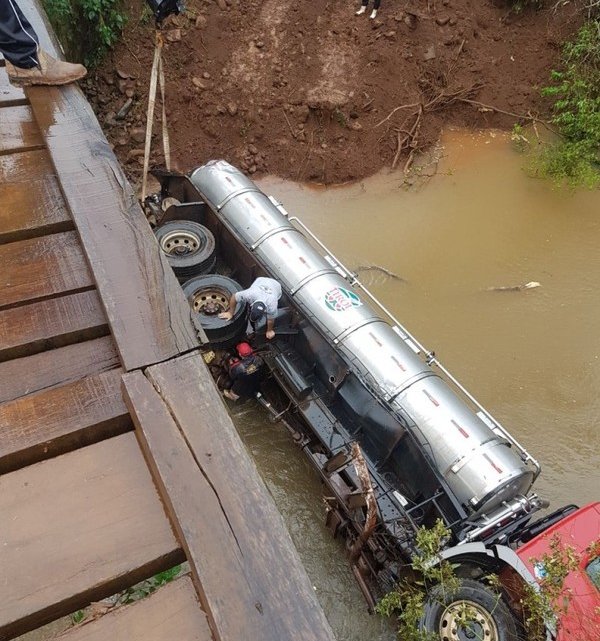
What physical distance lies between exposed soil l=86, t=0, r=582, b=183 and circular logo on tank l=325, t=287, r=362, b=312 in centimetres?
Answer: 620

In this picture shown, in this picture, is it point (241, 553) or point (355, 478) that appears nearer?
point (241, 553)

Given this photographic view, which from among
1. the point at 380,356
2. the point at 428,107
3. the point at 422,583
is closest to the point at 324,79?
the point at 428,107

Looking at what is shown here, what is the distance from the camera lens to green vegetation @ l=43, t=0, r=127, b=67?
1095cm

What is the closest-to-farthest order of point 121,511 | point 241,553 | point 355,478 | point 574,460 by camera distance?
point 241,553, point 121,511, point 355,478, point 574,460

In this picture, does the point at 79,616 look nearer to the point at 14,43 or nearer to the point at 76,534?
the point at 76,534

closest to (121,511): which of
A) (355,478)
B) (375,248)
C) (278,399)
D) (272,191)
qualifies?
(355,478)

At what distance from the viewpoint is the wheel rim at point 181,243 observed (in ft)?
30.6

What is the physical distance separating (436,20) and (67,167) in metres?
14.7

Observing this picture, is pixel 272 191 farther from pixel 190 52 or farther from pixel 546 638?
pixel 546 638

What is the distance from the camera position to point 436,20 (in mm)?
14711

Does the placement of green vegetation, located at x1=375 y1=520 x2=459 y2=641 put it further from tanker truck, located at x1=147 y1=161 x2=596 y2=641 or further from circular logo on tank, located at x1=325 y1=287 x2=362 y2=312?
circular logo on tank, located at x1=325 y1=287 x2=362 y2=312

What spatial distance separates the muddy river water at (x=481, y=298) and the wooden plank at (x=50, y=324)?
21.7 feet

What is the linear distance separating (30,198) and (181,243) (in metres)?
6.30

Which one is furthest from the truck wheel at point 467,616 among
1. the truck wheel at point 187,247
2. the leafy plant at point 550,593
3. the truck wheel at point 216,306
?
the truck wheel at point 187,247
